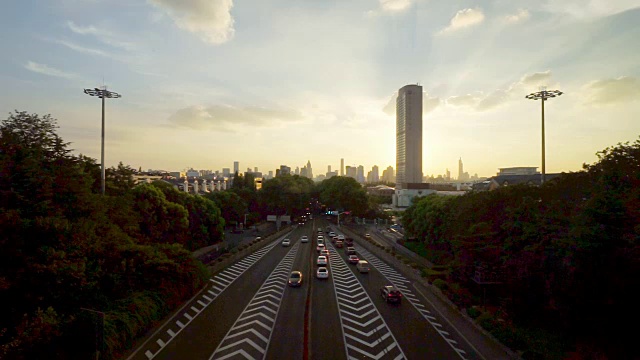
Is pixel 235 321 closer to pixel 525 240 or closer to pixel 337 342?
pixel 337 342

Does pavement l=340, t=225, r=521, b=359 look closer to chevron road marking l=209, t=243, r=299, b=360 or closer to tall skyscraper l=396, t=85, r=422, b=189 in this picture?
chevron road marking l=209, t=243, r=299, b=360

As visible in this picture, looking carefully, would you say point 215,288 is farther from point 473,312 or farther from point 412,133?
point 412,133

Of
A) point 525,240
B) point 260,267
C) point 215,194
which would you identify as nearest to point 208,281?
point 260,267

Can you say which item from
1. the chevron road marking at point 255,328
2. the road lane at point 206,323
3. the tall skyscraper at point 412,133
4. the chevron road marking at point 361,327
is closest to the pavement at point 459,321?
the chevron road marking at point 361,327

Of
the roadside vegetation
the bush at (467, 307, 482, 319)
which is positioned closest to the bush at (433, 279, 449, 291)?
the roadside vegetation

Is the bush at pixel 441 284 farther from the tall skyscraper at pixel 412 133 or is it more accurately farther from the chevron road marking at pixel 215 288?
the tall skyscraper at pixel 412 133
